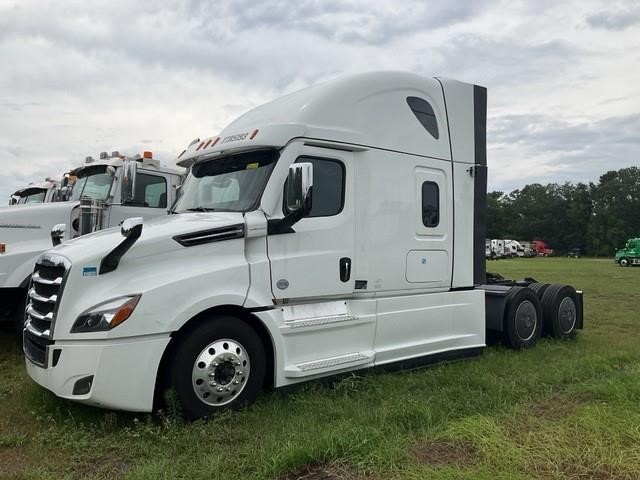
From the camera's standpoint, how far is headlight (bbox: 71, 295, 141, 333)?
4.26 m

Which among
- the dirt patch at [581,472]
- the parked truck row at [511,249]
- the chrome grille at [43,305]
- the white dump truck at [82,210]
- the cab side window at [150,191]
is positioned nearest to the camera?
the dirt patch at [581,472]

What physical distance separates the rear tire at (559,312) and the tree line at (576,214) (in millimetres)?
90921

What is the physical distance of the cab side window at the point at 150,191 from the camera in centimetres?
836

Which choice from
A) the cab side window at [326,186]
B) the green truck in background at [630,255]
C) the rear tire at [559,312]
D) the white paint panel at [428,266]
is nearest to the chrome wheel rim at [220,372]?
the cab side window at [326,186]

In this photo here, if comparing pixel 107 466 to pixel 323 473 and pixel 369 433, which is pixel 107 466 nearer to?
pixel 323 473

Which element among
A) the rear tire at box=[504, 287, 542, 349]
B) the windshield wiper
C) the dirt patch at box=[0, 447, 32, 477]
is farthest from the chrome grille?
the rear tire at box=[504, 287, 542, 349]

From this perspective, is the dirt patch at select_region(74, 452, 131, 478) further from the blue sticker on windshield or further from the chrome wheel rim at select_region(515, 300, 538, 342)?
the chrome wheel rim at select_region(515, 300, 538, 342)

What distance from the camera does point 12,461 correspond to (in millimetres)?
3943

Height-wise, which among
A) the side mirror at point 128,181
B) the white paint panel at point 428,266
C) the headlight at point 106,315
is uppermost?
the side mirror at point 128,181

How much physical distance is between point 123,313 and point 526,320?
589 cm

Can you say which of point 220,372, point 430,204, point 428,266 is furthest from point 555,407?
point 220,372

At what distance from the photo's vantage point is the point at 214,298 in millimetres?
4664

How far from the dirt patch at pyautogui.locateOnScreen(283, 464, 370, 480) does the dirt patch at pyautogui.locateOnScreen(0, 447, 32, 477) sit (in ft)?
6.03

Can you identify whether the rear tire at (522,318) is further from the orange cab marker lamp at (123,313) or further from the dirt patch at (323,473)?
the orange cab marker lamp at (123,313)
